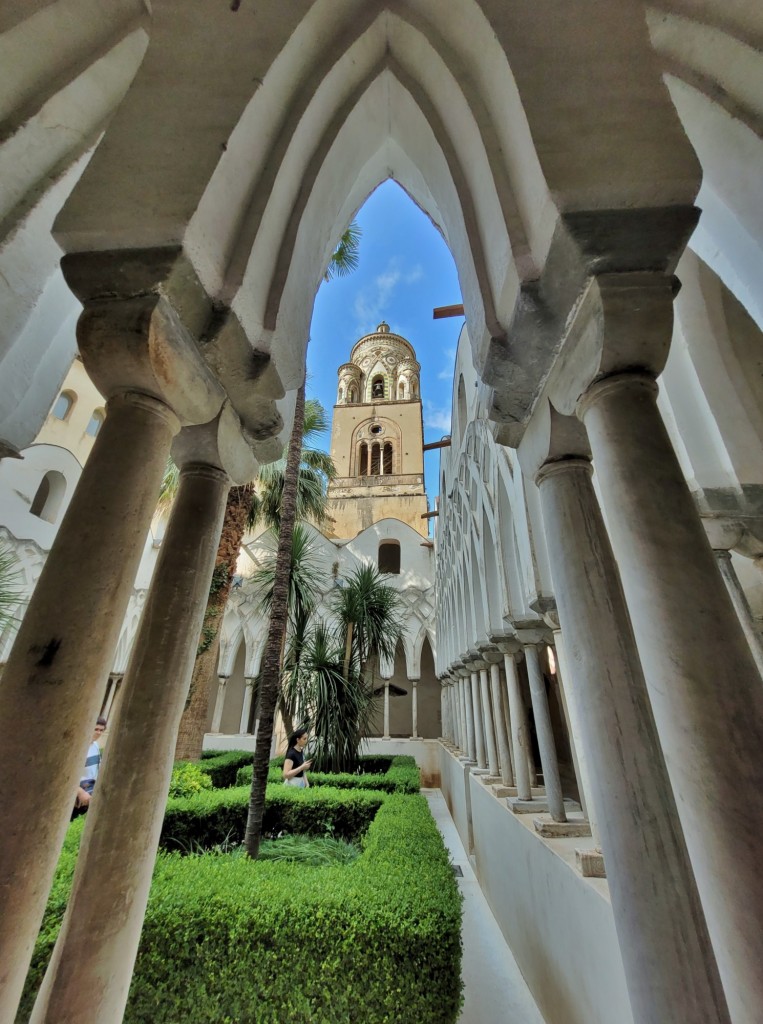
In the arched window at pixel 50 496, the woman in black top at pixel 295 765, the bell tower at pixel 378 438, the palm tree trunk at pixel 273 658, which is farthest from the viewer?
the bell tower at pixel 378 438

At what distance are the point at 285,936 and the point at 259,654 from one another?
42.8ft

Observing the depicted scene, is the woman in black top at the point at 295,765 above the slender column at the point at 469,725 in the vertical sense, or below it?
below

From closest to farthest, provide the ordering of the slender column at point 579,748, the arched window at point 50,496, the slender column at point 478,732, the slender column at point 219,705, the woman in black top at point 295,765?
the slender column at point 579,748 → the woman in black top at point 295,765 → the slender column at point 478,732 → the arched window at point 50,496 → the slender column at point 219,705

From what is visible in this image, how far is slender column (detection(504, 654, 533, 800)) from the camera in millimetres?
4668

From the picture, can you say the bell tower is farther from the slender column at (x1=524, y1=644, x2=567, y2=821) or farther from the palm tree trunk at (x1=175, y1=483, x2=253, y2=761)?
the slender column at (x1=524, y1=644, x2=567, y2=821)

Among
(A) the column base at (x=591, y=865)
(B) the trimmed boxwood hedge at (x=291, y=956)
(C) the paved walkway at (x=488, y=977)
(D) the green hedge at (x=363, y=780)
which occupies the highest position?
(D) the green hedge at (x=363, y=780)

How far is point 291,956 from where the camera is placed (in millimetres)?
2178

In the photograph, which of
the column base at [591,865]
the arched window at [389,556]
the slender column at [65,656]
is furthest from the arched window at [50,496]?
the column base at [591,865]

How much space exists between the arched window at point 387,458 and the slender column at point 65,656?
2567 centimetres

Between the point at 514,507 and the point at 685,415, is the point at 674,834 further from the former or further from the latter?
the point at 514,507

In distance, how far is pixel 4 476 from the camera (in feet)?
34.0

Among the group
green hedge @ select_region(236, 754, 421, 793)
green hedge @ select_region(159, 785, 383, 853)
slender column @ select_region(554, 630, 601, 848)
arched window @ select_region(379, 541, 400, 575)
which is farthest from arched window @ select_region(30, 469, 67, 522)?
slender column @ select_region(554, 630, 601, 848)

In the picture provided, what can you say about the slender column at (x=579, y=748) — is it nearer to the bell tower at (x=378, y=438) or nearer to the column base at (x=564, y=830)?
the column base at (x=564, y=830)

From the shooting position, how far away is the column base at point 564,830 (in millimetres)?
3338
